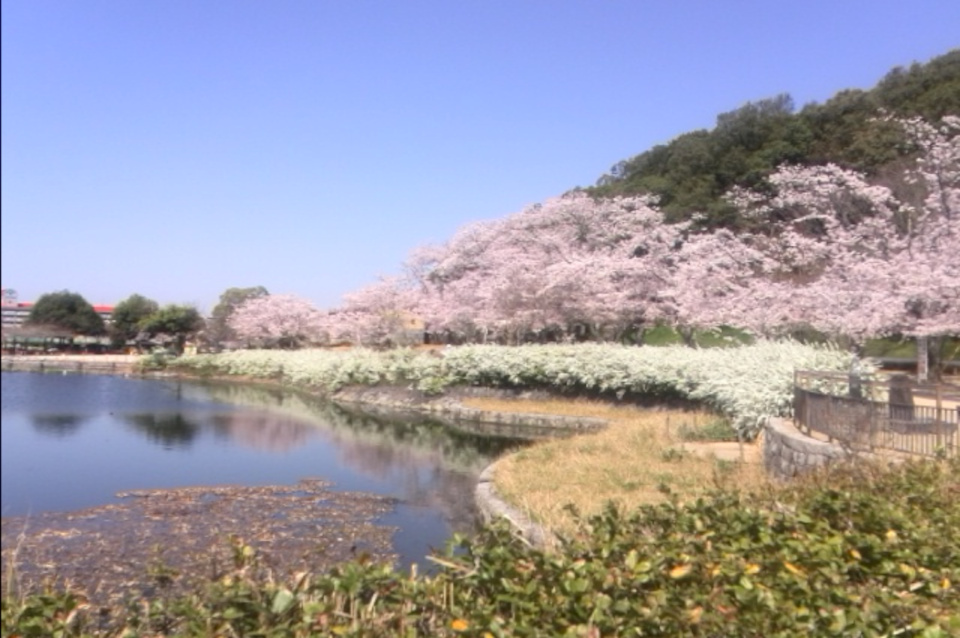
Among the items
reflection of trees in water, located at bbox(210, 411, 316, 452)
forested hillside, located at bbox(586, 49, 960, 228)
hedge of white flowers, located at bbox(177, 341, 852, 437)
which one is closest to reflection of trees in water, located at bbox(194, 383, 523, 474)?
reflection of trees in water, located at bbox(210, 411, 316, 452)

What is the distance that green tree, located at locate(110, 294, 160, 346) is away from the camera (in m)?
3.89

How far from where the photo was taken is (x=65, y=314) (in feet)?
10.4

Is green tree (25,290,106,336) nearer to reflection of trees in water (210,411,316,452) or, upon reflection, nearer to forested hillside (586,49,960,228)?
reflection of trees in water (210,411,316,452)

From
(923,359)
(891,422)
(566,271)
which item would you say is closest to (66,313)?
(891,422)

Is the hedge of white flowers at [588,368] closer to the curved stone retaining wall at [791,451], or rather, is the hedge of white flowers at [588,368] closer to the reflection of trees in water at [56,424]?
the curved stone retaining wall at [791,451]

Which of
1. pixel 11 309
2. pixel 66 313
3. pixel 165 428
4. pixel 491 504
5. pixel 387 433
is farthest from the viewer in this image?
pixel 387 433

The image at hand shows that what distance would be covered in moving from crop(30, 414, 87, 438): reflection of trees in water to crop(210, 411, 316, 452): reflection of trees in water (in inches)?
326

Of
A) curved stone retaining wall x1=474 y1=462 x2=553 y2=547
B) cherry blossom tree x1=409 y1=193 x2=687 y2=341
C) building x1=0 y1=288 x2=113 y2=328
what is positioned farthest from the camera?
cherry blossom tree x1=409 y1=193 x2=687 y2=341

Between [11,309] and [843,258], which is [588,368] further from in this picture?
[11,309]

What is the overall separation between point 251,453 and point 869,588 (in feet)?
38.3

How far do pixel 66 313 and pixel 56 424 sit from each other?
1158 mm

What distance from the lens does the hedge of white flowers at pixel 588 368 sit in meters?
12.7

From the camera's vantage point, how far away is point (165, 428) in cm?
1127

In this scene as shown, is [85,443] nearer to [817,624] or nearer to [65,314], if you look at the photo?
[65,314]
